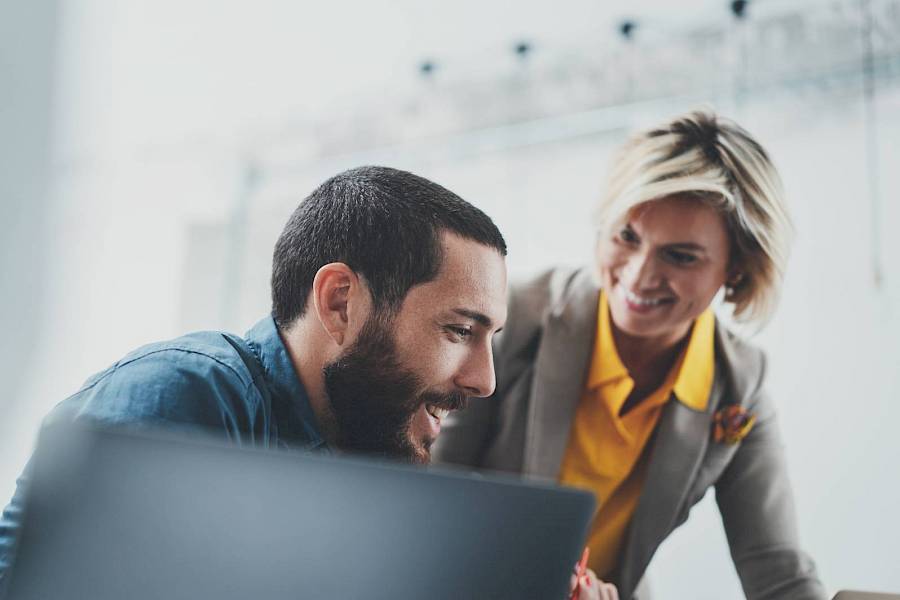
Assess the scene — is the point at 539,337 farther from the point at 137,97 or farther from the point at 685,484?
the point at 137,97

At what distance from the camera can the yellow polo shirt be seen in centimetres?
162

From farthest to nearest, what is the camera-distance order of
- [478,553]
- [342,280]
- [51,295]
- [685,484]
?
[685,484] < [342,280] < [478,553] < [51,295]

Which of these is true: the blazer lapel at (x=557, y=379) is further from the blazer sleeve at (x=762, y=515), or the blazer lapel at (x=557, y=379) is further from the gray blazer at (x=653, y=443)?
the blazer sleeve at (x=762, y=515)

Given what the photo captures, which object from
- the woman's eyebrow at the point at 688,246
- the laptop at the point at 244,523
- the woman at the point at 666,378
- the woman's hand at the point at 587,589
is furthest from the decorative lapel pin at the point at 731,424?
the laptop at the point at 244,523

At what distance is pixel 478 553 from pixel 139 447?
202 millimetres

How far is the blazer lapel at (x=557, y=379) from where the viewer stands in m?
1.61

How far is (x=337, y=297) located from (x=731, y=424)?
32.8 inches

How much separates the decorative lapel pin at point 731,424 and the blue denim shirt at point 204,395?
2.70 feet

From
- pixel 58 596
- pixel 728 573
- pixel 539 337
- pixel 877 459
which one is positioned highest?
pixel 539 337

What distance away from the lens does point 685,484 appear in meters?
1.57

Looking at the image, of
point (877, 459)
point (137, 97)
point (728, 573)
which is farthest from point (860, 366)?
point (137, 97)

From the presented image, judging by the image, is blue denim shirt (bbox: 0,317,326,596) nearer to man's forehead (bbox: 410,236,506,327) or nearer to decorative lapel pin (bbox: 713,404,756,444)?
man's forehead (bbox: 410,236,506,327)

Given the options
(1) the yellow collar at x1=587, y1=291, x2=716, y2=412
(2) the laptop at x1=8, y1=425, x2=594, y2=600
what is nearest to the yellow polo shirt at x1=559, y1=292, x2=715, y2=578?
(1) the yellow collar at x1=587, y1=291, x2=716, y2=412

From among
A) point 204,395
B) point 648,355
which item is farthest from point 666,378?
point 204,395
